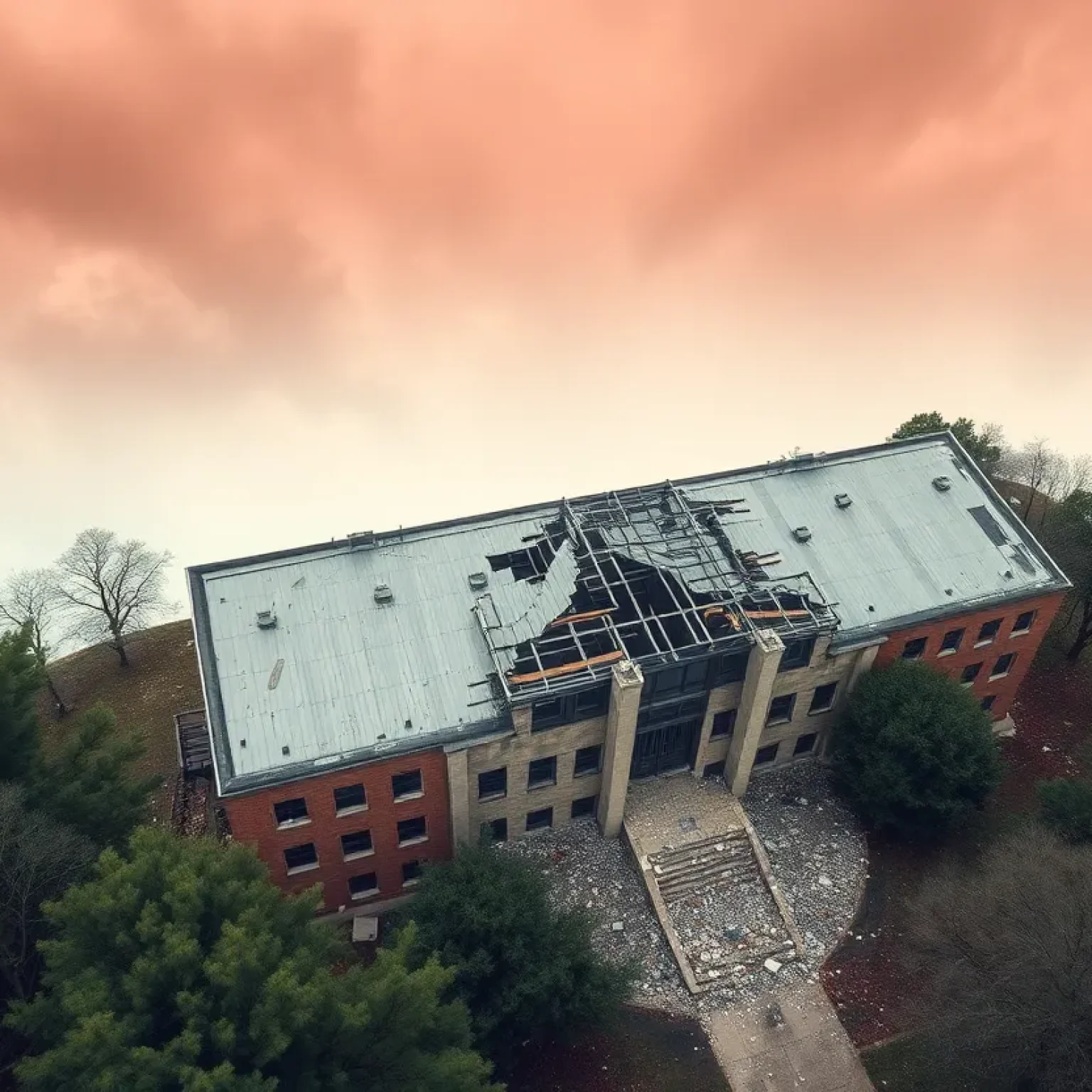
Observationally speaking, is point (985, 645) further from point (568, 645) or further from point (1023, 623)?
point (568, 645)

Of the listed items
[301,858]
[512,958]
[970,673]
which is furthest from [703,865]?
[970,673]

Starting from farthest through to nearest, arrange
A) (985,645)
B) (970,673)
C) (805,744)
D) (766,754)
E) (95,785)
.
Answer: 1. (970,673)
2. (805,744)
3. (985,645)
4. (766,754)
5. (95,785)

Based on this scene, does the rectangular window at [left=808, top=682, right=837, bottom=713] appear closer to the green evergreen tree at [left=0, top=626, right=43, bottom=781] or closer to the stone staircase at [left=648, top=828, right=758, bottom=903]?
the stone staircase at [left=648, top=828, right=758, bottom=903]

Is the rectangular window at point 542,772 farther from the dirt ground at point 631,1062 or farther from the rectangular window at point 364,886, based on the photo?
the dirt ground at point 631,1062

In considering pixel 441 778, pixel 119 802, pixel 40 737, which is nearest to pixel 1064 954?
pixel 441 778

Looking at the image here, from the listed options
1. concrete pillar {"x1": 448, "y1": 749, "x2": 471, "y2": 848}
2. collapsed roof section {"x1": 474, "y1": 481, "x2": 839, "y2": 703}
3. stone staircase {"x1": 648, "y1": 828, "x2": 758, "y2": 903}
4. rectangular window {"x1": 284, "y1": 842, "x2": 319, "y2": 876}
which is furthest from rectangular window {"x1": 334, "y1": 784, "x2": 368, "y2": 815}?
stone staircase {"x1": 648, "y1": 828, "x2": 758, "y2": 903}

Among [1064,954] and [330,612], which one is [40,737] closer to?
[330,612]
